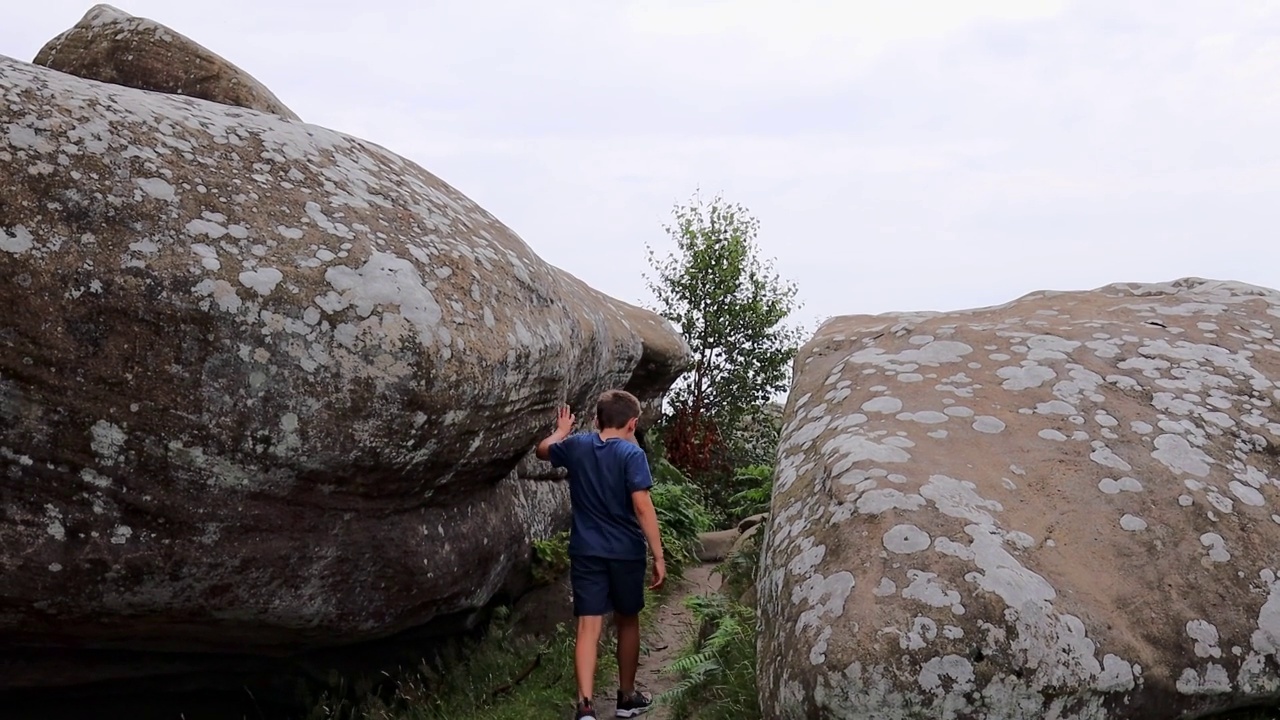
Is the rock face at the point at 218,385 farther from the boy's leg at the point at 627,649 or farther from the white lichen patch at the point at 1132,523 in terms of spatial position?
the white lichen patch at the point at 1132,523

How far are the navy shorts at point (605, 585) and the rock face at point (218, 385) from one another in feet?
2.36

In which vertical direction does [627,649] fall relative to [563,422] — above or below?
below

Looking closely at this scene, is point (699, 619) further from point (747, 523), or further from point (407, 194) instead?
point (407, 194)

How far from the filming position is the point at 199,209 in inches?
201

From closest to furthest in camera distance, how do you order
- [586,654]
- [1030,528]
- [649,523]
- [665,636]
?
[1030,528] → [649,523] → [586,654] → [665,636]

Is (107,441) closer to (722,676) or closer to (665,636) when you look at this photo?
(722,676)

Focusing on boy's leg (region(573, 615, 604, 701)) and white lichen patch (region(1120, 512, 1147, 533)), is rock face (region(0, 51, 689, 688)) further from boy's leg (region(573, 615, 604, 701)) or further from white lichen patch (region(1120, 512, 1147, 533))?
white lichen patch (region(1120, 512, 1147, 533))

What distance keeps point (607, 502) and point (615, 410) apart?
543mm

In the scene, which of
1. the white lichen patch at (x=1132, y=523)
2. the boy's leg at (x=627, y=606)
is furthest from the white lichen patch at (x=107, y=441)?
the white lichen patch at (x=1132, y=523)

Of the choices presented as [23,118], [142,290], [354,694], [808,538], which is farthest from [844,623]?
[23,118]

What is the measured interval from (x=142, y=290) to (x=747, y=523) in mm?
6548

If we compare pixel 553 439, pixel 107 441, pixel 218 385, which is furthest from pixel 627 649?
pixel 107 441

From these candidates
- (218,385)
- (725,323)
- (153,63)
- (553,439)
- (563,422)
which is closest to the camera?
(218,385)

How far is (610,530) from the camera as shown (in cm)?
622
